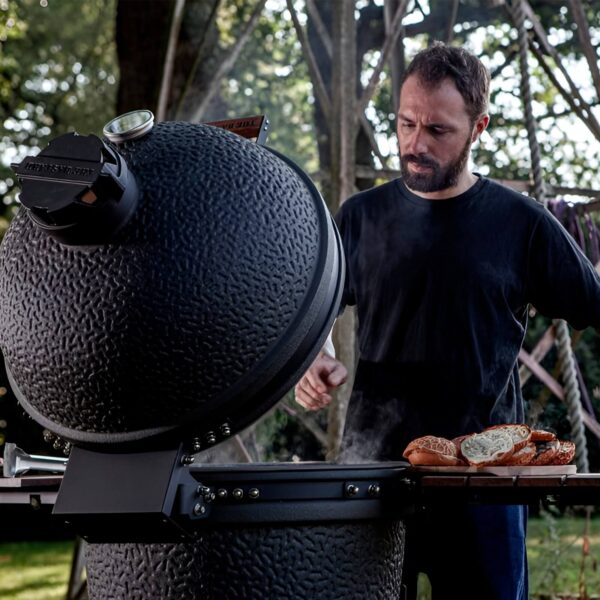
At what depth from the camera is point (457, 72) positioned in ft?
8.09

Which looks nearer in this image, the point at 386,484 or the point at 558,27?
the point at 386,484

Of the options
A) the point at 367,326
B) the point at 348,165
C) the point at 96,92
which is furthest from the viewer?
the point at 96,92

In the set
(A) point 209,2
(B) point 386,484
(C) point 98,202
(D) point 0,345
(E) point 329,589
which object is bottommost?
(E) point 329,589

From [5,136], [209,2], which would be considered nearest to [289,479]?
[209,2]

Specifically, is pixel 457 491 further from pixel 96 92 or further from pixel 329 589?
pixel 96 92

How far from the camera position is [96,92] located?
989cm

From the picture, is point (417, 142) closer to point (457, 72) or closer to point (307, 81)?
point (457, 72)

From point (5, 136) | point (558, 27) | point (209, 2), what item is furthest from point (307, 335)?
point (5, 136)

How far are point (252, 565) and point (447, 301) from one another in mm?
916

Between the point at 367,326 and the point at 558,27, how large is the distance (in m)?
6.19

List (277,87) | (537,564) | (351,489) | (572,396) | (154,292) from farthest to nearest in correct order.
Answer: (277,87) < (537,564) < (572,396) < (351,489) < (154,292)

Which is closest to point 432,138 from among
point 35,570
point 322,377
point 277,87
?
point 322,377

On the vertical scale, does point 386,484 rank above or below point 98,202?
below

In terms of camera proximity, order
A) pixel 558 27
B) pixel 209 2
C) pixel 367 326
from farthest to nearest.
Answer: pixel 558 27, pixel 209 2, pixel 367 326
